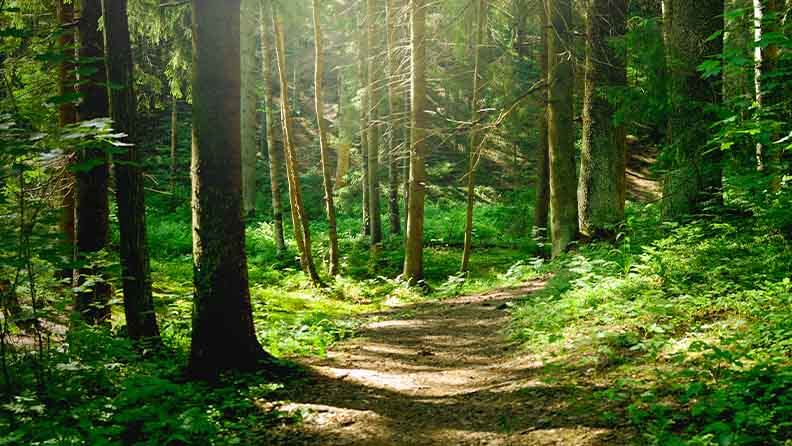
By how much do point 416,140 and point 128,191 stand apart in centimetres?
706

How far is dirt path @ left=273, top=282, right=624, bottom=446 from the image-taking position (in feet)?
14.0

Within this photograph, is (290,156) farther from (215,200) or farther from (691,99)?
(691,99)

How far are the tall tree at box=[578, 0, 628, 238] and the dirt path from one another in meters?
3.55

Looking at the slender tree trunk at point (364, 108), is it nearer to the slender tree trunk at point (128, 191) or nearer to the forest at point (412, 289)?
the forest at point (412, 289)

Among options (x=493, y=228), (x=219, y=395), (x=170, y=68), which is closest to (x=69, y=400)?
(x=219, y=395)

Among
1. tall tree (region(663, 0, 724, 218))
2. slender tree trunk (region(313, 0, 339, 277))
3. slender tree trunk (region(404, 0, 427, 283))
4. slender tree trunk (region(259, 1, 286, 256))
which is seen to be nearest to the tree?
slender tree trunk (region(259, 1, 286, 256))

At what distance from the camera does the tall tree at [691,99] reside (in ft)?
25.3

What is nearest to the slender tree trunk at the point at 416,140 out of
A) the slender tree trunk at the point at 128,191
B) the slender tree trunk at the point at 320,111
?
the slender tree trunk at the point at 320,111

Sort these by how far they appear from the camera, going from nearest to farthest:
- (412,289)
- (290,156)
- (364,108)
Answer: (412,289) < (290,156) < (364,108)

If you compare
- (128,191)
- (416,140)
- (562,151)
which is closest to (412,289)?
(416,140)

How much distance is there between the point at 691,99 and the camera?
25.5ft

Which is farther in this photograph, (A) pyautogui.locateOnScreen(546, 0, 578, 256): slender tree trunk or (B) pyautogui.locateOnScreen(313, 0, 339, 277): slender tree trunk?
(B) pyautogui.locateOnScreen(313, 0, 339, 277): slender tree trunk

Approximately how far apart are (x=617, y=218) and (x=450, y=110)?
21058 mm

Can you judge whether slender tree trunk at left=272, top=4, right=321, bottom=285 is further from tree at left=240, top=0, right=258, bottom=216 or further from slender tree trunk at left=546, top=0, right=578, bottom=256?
slender tree trunk at left=546, top=0, right=578, bottom=256
